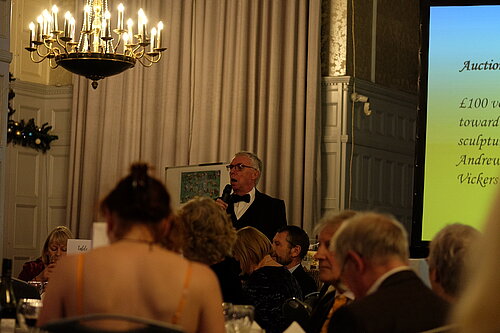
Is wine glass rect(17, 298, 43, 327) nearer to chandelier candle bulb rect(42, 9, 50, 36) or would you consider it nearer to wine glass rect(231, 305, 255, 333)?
wine glass rect(231, 305, 255, 333)

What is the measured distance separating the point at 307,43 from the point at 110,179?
2633 millimetres

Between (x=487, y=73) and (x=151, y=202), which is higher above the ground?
(x=487, y=73)

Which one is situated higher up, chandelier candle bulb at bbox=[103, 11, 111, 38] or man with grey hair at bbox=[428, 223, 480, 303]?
chandelier candle bulb at bbox=[103, 11, 111, 38]

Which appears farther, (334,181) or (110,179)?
(110,179)

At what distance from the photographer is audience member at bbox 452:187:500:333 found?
1.14 meters

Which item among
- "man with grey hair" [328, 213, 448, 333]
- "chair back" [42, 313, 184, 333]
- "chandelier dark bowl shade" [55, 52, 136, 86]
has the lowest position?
"chair back" [42, 313, 184, 333]

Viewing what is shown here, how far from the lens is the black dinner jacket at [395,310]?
8.24 feet

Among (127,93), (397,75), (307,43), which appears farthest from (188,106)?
(397,75)

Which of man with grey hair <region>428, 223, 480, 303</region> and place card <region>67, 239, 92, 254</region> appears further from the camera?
place card <region>67, 239, 92, 254</region>

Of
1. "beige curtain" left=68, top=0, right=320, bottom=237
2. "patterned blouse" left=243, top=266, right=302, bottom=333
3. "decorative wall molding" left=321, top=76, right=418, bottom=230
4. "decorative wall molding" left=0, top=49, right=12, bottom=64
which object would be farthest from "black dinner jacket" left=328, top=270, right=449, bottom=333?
"decorative wall molding" left=321, top=76, right=418, bottom=230

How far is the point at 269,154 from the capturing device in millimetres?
9594

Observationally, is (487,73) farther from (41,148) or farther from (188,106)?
(41,148)

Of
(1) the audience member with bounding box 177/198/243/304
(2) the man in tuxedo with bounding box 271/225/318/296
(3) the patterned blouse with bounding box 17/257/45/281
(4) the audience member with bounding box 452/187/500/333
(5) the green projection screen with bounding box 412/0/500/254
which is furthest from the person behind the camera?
(5) the green projection screen with bounding box 412/0/500/254

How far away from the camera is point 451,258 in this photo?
2.94 meters
